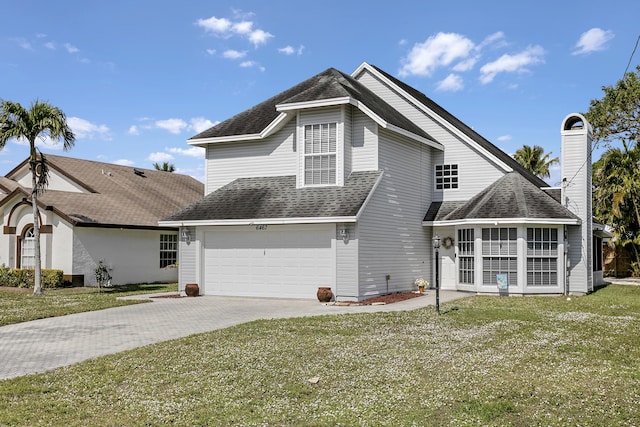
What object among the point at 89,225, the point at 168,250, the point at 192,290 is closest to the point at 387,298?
the point at 192,290

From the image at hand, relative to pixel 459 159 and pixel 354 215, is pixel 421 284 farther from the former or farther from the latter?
pixel 459 159

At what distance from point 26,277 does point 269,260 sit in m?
12.2

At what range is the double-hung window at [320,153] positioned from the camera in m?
20.3

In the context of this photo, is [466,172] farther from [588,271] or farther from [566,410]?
[566,410]

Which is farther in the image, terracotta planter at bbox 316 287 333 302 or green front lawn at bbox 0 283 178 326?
terracotta planter at bbox 316 287 333 302

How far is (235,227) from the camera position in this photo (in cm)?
2066

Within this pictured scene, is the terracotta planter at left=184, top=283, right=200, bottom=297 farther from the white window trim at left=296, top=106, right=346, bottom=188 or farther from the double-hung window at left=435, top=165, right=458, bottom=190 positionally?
the double-hung window at left=435, top=165, right=458, bottom=190

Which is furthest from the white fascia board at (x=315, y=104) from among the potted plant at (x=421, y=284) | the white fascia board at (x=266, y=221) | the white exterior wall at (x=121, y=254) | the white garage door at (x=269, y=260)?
the white exterior wall at (x=121, y=254)

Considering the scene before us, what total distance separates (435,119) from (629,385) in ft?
57.9

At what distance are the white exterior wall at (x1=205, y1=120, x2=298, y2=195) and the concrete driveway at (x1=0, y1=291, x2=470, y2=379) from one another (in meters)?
5.13

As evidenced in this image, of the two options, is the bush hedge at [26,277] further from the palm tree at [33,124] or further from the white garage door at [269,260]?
the white garage door at [269,260]

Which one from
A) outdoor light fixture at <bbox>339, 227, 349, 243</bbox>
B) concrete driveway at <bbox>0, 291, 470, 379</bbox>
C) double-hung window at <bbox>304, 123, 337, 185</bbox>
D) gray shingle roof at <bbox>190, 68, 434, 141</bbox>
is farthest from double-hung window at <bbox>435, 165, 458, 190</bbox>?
outdoor light fixture at <bbox>339, 227, 349, 243</bbox>

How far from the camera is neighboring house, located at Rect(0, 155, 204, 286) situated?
25312 mm

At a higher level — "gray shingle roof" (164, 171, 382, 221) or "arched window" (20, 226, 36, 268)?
"gray shingle roof" (164, 171, 382, 221)
